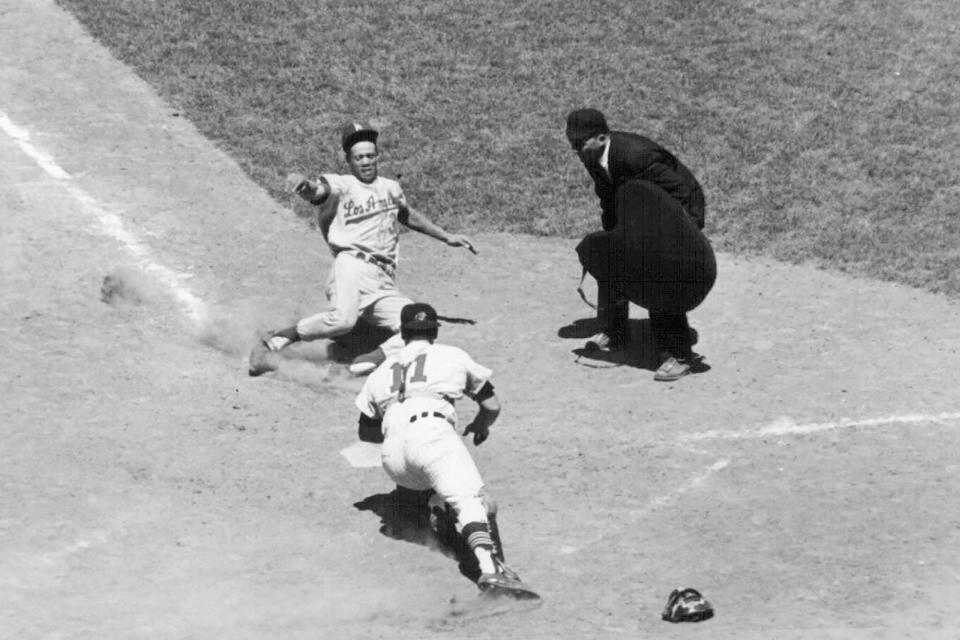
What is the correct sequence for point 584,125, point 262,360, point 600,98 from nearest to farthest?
1. point 584,125
2. point 262,360
3. point 600,98

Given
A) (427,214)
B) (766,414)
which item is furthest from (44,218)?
(766,414)

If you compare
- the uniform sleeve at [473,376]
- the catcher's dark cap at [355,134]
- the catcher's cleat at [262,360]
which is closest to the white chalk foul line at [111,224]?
the catcher's cleat at [262,360]

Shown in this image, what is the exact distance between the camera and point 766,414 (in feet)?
38.1

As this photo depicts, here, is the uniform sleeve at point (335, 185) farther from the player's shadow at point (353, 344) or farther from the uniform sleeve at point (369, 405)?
the uniform sleeve at point (369, 405)

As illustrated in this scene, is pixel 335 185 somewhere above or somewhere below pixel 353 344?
above

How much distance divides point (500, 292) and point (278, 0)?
6820mm

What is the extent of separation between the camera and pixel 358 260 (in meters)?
12.1

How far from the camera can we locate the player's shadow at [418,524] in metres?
9.65

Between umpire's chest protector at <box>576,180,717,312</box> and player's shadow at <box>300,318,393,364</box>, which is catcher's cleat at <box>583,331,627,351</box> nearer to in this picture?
umpire's chest protector at <box>576,180,717,312</box>

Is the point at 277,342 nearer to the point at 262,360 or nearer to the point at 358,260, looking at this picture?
the point at 262,360

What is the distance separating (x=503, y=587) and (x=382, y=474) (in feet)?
6.49

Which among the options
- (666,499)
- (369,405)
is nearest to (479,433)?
(369,405)

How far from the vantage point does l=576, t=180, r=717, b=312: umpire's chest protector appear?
12.0 metres

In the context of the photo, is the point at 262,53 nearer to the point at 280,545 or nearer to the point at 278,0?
the point at 278,0
